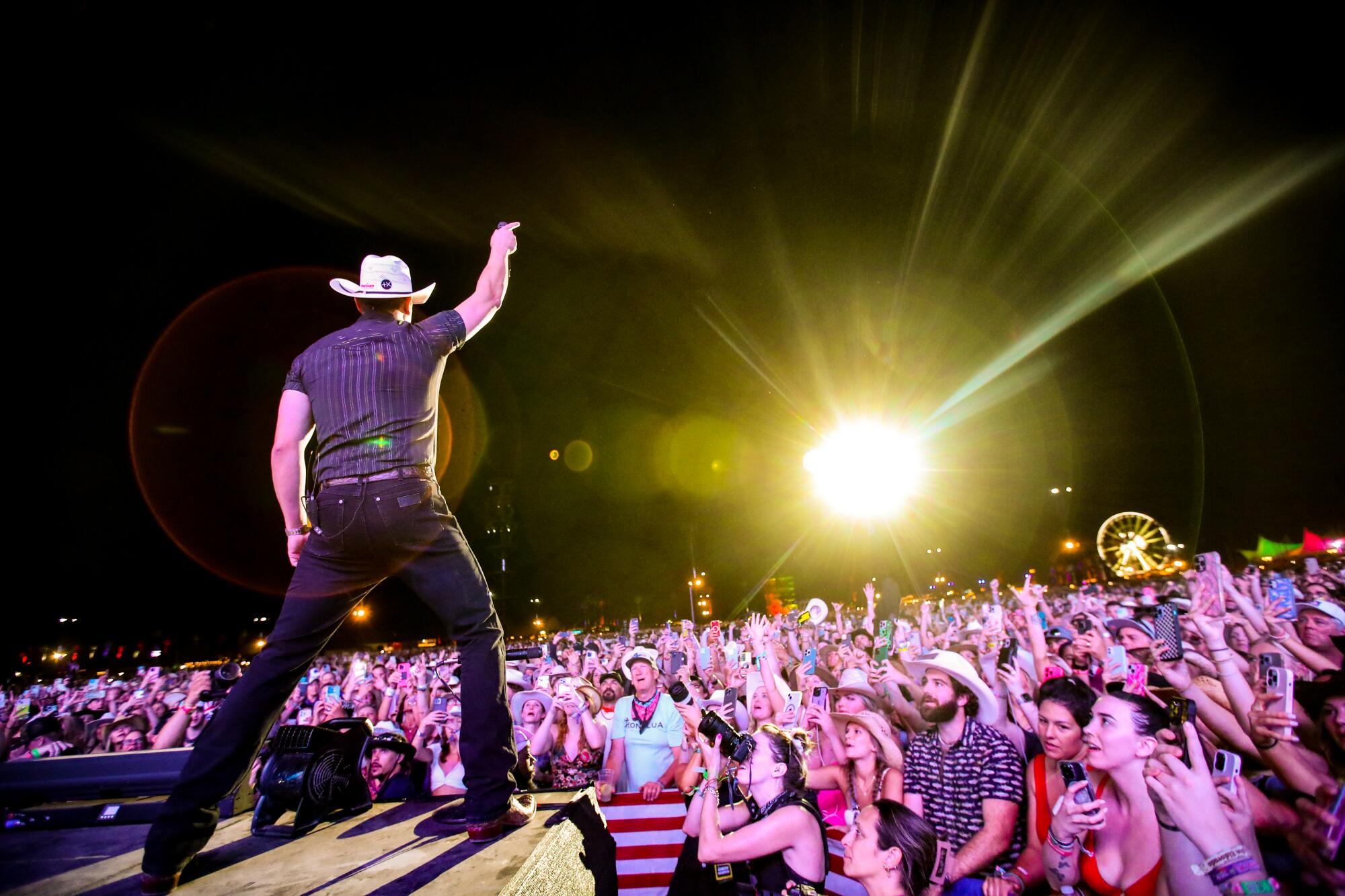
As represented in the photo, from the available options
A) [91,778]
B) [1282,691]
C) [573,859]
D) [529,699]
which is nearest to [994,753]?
[1282,691]

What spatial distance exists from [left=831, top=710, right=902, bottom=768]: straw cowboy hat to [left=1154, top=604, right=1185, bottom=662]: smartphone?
215 centimetres

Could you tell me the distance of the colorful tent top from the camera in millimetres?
20984

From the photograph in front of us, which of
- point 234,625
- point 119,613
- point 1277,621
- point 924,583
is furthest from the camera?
point 924,583

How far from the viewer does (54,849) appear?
97.3 inches

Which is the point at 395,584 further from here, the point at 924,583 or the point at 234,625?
the point at 924,583

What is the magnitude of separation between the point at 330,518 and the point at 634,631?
13.8 metres

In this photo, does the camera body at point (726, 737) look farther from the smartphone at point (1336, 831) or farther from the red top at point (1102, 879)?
the smartphone at point (1336, 831)

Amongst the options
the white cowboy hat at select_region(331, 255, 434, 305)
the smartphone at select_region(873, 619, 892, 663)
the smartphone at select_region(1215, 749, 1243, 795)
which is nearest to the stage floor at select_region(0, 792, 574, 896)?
the white cowboy hat at select_region(331, 255, 434, 305)

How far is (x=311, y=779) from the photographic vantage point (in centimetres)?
265

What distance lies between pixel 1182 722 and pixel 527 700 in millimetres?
5116

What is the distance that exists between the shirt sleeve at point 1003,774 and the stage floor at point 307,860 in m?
2.49

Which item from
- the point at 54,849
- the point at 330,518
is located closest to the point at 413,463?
the point at 330,518

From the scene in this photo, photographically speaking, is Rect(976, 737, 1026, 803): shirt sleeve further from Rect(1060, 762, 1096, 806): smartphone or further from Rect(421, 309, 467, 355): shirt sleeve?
Rect(421, 309, 467, 355): shirt sleeve

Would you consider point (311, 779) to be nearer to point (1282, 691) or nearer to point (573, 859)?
point (573, 859)
